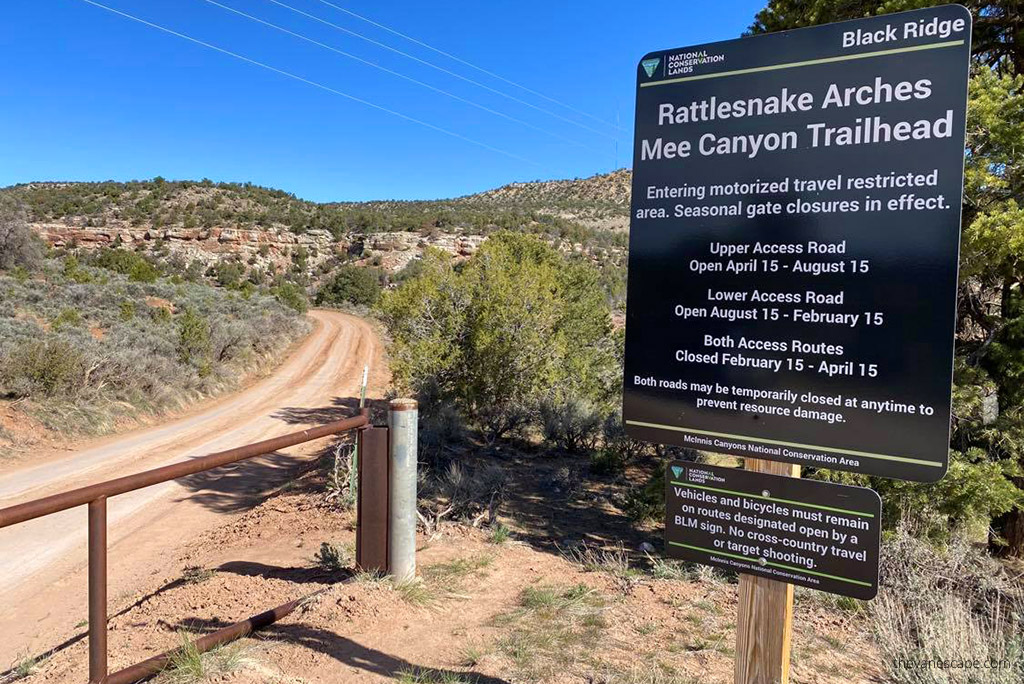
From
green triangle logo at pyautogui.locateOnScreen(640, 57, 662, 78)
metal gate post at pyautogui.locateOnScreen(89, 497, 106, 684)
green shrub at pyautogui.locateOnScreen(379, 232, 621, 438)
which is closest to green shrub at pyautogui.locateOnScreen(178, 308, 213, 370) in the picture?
green shrub at pyautogui.locateOnScreen(379, 232, 621, 438)

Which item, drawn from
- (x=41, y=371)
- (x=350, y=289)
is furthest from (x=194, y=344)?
(x=350, y=289)

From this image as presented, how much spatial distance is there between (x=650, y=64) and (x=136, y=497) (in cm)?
973

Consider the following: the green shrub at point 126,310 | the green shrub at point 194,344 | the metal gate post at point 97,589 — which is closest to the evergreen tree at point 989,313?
the metal gate post at point 97,589

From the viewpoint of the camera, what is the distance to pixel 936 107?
6.81 ft

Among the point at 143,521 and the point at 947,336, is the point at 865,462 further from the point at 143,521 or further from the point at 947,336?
the point at 143,521

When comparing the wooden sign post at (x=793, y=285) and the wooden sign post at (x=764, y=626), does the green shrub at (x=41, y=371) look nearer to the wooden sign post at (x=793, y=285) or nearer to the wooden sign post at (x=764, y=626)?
the wooden sign post at (x=793, y=285)

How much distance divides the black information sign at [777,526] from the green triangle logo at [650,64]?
4.75 feet

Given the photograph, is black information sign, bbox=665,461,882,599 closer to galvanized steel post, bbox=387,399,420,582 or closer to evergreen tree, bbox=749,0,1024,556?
galvanized steel post, bbox=387,399,420,582

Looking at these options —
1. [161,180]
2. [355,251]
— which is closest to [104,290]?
[355,251]

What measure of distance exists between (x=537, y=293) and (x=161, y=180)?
Answer: 213ft

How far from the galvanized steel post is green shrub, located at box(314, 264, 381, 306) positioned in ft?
139

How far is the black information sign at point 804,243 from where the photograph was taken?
2.08 meters

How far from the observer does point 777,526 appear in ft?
7.77

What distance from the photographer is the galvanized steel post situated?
4.39m
